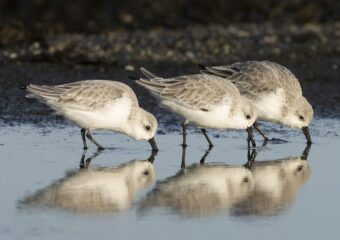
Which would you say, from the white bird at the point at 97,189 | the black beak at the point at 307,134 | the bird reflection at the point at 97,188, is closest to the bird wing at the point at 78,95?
the bird reflection at the point at 97,188

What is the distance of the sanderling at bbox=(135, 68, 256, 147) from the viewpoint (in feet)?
37.8

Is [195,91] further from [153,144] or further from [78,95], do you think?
[78,95]

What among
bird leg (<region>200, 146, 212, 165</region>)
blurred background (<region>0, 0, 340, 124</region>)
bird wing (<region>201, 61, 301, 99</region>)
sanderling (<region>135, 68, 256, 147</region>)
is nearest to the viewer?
bird leg (<region>200, 146, 212, 165</region>)

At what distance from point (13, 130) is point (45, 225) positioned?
452 centimetres

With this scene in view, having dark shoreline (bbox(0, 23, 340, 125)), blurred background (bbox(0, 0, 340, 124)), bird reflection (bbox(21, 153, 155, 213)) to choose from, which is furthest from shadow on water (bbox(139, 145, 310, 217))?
blurred background (bbox(0, 0, 340, 124))

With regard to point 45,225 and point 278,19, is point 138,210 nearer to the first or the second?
point 45,225

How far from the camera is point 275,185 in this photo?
944cm

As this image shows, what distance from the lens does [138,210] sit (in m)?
8.12

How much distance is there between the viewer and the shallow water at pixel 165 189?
7590mm

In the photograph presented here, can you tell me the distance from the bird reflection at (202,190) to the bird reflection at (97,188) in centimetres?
23

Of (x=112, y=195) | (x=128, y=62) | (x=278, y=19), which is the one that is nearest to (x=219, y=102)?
(x=112, y=195)

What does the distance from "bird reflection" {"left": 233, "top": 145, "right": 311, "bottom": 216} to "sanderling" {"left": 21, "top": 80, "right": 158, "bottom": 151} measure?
139 centimetres

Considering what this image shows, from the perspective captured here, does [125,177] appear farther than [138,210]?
Yes

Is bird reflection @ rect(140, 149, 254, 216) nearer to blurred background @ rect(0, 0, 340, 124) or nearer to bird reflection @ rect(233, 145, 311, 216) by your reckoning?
bird reflection @ rect(233, 145, 311, 216)
